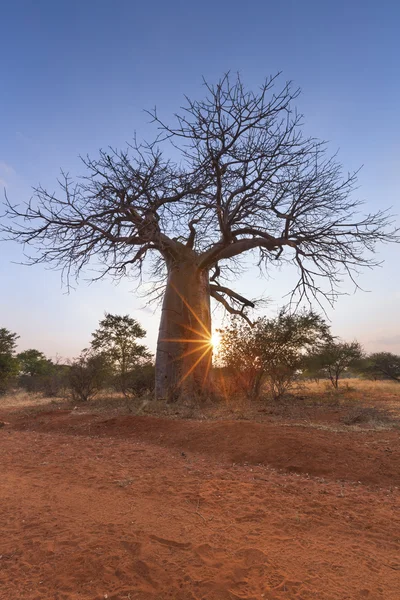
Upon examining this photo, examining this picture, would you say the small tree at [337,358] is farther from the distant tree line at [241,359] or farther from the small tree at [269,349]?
the small tree at [269,349]

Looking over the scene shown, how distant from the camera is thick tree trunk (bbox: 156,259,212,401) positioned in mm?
8086

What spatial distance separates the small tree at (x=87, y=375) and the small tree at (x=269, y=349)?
12.3 ft

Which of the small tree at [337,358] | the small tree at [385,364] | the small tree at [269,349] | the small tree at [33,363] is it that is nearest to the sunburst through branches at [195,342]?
the small tree at [269,349]

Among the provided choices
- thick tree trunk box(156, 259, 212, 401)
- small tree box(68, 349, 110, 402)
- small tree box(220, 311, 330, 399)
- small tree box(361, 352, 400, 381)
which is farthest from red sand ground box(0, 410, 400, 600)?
small tree box(361, 352, 400, 381)

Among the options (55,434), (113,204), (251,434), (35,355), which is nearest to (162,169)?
(113,204)

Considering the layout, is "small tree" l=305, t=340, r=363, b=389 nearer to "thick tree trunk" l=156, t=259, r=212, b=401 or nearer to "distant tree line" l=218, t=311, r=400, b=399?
"distant tree line" l=218, t=311, r=400, b=399

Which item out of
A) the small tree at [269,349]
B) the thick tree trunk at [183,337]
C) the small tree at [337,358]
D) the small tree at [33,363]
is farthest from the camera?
the small tree at [33,363]

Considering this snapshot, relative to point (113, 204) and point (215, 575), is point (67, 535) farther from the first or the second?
point (113, 204)

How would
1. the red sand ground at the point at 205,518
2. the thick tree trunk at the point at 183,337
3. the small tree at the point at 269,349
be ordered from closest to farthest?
the red sand ground at the point at 205,518, the thick tree trunk at the point at 183,337, the small tree at the point at 269,349

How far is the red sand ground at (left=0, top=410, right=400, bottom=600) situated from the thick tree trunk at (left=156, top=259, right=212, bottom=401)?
140 inches

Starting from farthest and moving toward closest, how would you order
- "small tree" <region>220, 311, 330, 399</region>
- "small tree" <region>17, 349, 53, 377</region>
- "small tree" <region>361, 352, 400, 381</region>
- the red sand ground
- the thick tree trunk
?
"small tree" <region>17, 349, 53, 377</region> < "small tree" <region>361, 352, 400, 381</region> < "small tree" <region>220, 311, 330, 399</region> < the thick tree trunk < the red sand ground

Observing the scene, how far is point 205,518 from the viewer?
2348 mm

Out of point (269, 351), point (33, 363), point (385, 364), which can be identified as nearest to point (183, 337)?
point (269, 351)

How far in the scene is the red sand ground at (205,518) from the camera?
166cm
